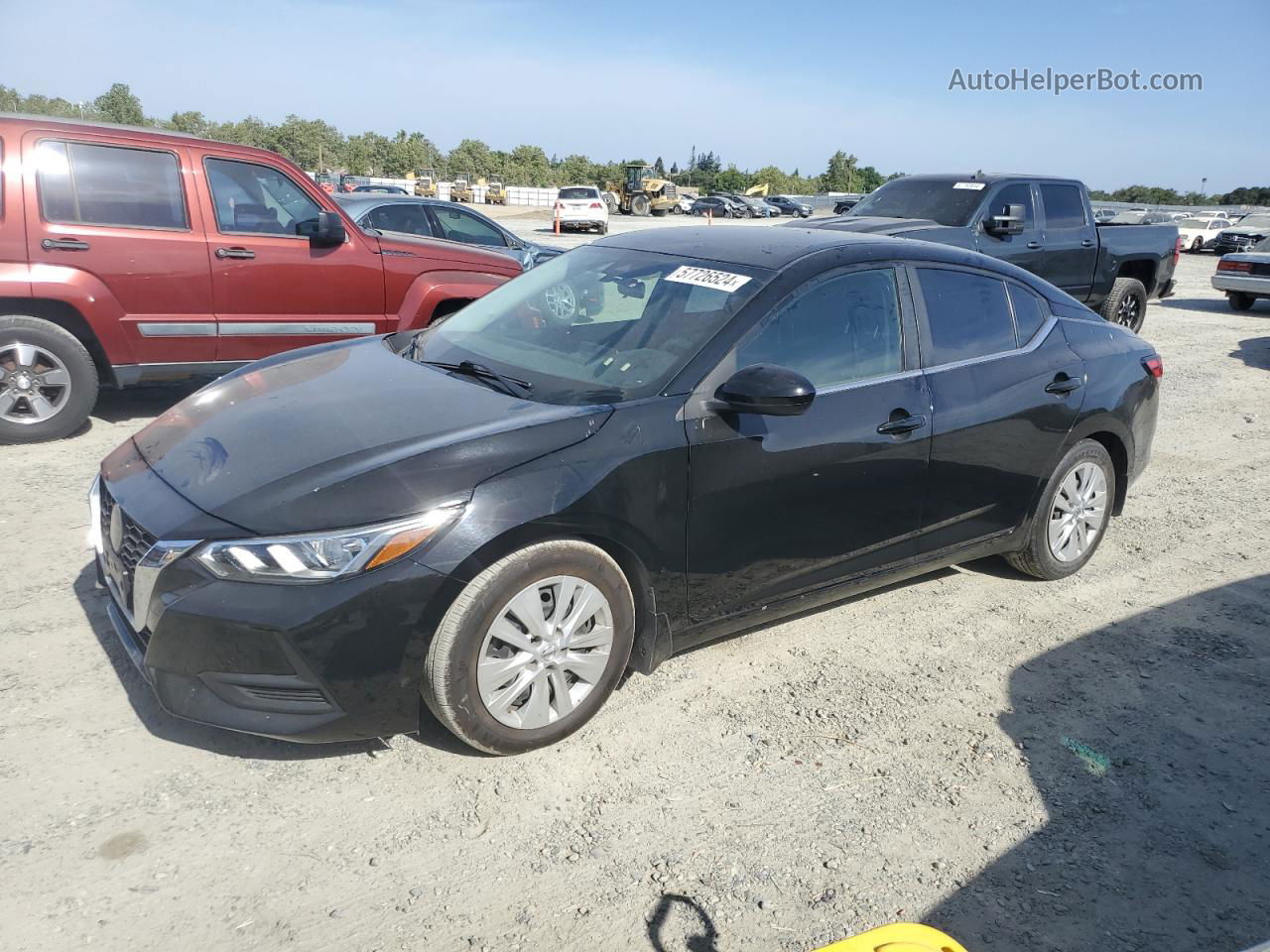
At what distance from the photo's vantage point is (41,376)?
609 cm

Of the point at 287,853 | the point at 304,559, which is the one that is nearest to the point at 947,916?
the point at 287,853

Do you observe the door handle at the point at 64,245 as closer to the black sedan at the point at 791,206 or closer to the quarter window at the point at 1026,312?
the quarter window at the point at 1026,312

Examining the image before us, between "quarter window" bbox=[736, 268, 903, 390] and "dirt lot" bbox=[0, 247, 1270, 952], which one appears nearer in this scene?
"dirt lot" bbox=[0, 247, 1270, 952]

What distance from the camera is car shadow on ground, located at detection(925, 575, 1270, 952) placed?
263cm

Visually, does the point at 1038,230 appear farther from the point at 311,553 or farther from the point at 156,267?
the point at 311,553

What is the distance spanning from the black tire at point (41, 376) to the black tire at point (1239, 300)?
15955 millimetres

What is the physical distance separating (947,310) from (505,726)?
8.29 feet

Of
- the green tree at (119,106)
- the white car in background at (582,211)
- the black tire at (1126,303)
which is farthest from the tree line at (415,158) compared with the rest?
the black tire at (1126,303)

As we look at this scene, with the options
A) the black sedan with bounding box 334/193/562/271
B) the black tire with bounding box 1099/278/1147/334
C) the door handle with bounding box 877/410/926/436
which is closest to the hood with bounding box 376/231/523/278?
the black sedan with bounding box 334/193/562/271

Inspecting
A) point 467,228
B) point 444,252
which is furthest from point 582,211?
point 444,252

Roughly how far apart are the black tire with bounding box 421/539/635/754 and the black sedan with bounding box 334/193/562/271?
741cm

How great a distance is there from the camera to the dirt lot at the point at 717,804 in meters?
2.54

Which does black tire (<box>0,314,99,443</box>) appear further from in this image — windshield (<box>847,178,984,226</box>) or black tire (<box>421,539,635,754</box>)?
windshield (<box>847,178,984,226</box>)

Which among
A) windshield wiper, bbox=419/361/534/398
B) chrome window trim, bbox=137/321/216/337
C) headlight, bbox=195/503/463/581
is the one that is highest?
windshield wiper, bbox=419/361/534/398
